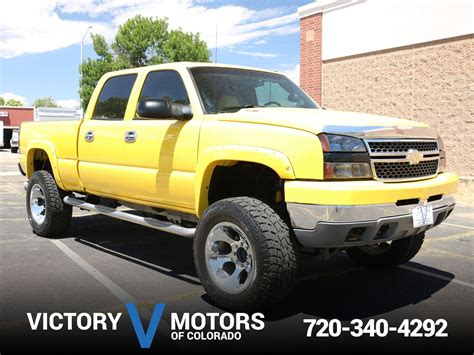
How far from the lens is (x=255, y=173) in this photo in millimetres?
4617

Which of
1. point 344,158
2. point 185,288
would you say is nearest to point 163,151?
point 185,288

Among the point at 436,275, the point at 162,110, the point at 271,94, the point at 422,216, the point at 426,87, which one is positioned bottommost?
the point at 436,275

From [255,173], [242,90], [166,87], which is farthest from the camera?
[166,87]

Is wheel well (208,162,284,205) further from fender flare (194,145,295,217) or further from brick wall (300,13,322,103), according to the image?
brick wall (300,13,322,103)

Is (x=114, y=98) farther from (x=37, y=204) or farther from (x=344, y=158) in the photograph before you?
(x=344, y=158)

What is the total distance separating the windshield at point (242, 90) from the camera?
4840 millimetres

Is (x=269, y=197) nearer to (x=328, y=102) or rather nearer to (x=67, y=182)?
(x=67, y=182)

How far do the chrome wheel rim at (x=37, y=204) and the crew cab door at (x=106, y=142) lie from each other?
1157 mm

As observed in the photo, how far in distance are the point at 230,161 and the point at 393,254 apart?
2.05m

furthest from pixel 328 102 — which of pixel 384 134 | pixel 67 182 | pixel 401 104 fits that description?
pixel 384 134

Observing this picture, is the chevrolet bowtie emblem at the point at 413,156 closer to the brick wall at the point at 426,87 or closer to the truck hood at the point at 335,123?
the truck hood at the point at 335,123

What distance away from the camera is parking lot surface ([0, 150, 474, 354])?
12.2ft

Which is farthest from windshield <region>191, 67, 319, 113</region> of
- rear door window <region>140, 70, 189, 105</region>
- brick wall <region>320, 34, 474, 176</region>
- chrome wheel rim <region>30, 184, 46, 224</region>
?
brick wall <region>320, 34, 474, 176</region>

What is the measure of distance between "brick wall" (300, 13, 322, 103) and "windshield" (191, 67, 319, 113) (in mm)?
10525
